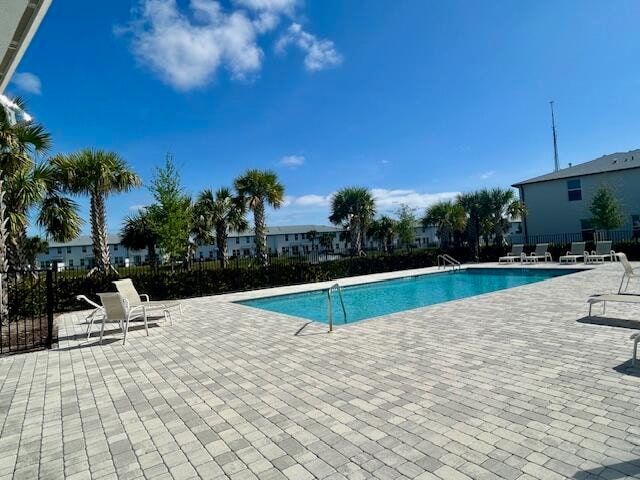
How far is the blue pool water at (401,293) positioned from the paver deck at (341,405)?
200 inches

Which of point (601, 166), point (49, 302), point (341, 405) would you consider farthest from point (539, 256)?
point (49, 302)

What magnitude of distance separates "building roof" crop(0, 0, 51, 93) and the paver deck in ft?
11.8

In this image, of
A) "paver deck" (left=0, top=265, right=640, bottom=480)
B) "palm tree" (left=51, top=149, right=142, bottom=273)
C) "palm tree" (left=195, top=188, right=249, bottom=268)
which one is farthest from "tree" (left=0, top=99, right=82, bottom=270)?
"palm tree" (left=195, top=188, right=249, bottom=268)

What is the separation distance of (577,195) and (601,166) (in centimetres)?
254

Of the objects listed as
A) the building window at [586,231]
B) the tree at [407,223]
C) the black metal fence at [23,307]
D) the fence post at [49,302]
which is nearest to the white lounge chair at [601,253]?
the building window at [586,231]

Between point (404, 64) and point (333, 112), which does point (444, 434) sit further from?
point (333, 112)

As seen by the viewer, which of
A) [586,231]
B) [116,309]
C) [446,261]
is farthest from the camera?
[586,231]

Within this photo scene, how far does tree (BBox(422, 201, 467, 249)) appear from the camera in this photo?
2893 centimetres

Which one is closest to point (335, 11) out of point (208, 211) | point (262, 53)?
point (262, 53)

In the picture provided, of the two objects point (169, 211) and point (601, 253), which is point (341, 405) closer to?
point (169, 211)

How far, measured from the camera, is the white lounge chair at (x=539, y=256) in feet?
71.3

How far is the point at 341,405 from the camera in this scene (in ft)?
12.1

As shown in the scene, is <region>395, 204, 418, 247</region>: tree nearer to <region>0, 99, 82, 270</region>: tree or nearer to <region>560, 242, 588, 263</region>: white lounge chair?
<region>560, 242, 588, 263</region>: white lounge chair

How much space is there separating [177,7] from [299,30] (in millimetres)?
3541
